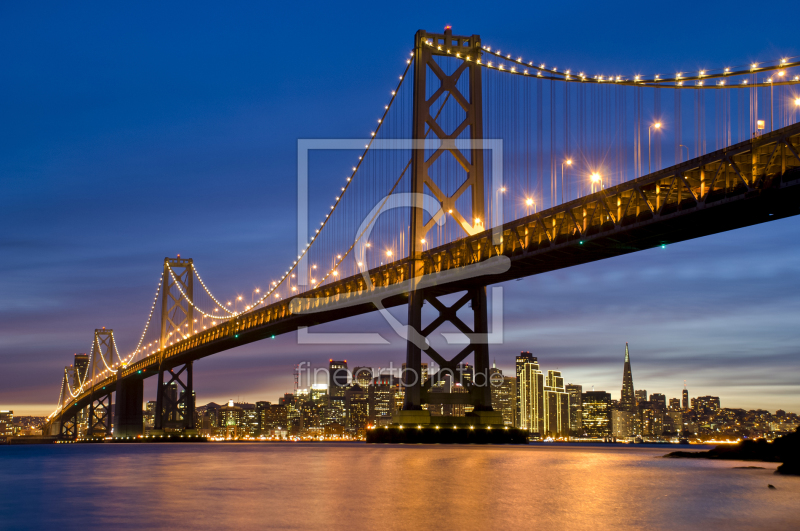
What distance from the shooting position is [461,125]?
46094mm

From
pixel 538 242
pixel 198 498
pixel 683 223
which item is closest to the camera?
pixel 198 498

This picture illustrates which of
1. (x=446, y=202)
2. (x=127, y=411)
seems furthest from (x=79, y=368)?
(x=446, y=202)

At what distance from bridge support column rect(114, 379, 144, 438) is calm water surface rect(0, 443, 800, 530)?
5804 centimetres

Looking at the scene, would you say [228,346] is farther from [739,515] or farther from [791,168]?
[739,515]

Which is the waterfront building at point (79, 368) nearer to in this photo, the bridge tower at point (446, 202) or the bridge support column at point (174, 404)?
the bridge support column at point (174, 404)

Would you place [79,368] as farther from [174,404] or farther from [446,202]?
[446,202]

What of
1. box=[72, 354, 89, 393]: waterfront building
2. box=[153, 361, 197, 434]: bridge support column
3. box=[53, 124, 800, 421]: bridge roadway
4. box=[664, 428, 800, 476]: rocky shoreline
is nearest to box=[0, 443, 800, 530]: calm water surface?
box=[664, 428, 800, 476]: rocky shoreline

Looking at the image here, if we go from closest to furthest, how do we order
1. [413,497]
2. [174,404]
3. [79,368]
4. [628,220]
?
1. [413,497]
2. [628,220]
3. [174,404]
4. [79,368]

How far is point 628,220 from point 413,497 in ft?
50.7

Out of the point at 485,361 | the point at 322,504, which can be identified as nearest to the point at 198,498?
the point at 322,504

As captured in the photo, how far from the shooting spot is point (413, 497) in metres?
21.8

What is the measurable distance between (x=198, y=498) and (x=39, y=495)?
19.2 ft

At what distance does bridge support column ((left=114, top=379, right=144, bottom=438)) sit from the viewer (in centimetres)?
9119

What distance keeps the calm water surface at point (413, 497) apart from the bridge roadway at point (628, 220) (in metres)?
7.93
